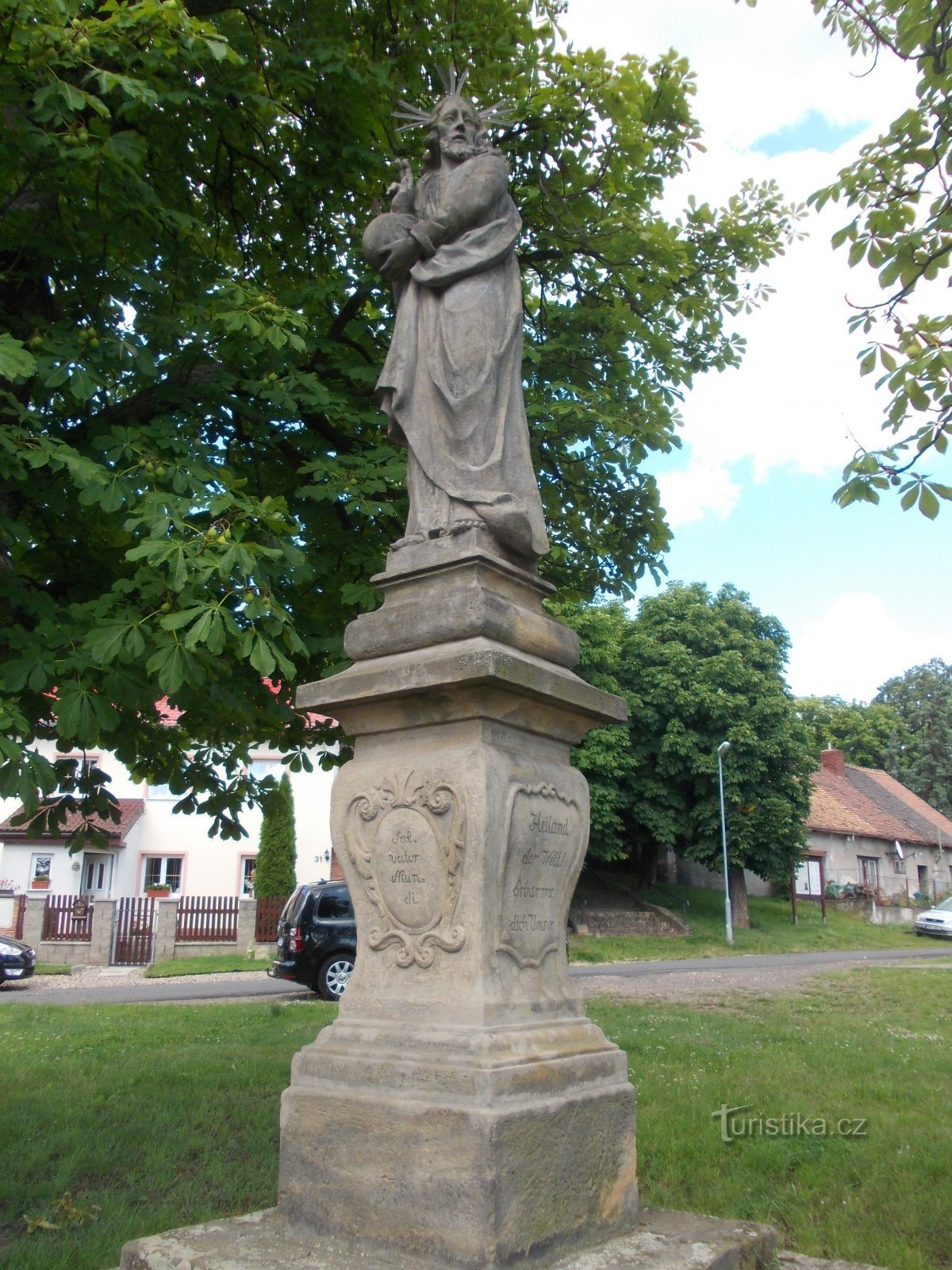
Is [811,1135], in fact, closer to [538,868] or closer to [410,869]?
[538,868]

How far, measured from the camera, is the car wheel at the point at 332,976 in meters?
16.2

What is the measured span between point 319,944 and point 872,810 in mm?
40226

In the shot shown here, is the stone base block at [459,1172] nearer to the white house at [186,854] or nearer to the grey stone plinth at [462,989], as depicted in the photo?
the grey stone plinth at [462,989]

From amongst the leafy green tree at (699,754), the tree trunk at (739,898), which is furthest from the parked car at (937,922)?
the tree trunk at (739,898)

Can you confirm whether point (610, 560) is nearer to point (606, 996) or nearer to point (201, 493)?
point (201, 493)

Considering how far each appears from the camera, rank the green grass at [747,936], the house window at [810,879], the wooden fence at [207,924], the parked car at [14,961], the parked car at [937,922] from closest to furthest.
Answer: the parked car at [14,961] < the wooden fence at [207,924] < the green grass at [747,936] < the parked car at [937,922] < the house window at [810,879]

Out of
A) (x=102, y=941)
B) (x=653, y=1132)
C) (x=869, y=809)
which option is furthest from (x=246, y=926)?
(x=869, y=809)

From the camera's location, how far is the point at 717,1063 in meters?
8.66

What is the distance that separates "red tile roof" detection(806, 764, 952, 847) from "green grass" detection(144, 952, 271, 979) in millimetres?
25907

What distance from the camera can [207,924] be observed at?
81.4ft

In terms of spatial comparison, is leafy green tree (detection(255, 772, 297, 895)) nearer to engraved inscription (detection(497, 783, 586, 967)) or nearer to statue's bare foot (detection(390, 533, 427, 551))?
statue's bare foot (detection(390, 533, 427, 551))

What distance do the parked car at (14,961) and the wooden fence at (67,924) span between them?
4.58 metres

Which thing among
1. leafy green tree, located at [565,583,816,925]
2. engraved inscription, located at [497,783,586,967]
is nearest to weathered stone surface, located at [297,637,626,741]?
engraved inscription, located at [497,783,586,967]

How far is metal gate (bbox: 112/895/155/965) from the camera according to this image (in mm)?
23609
